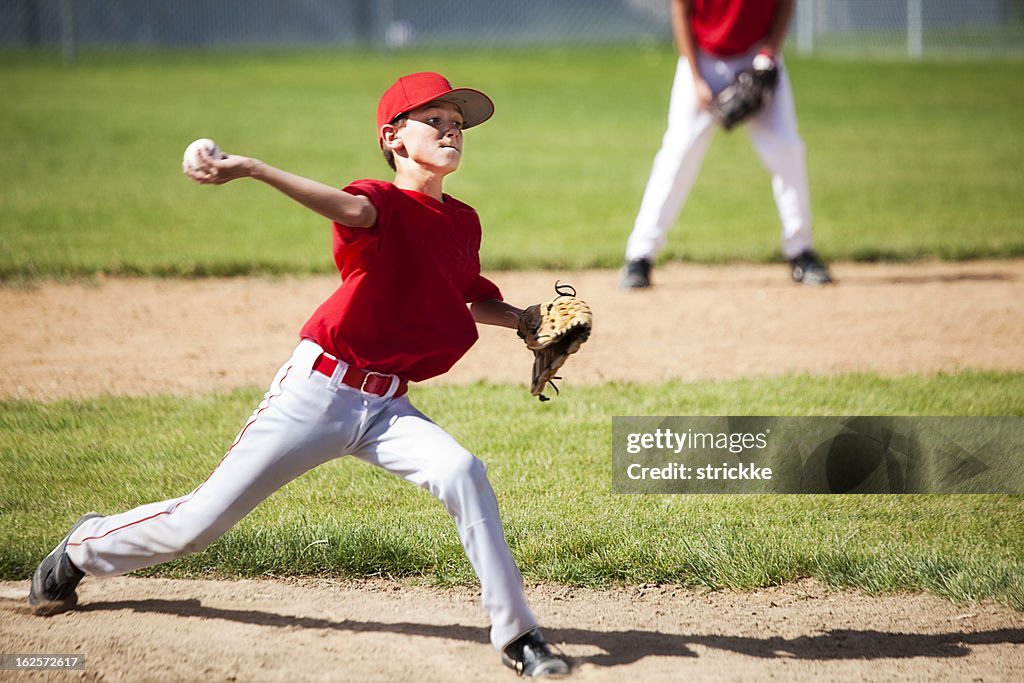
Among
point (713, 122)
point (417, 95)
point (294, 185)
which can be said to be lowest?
point (294, 185)

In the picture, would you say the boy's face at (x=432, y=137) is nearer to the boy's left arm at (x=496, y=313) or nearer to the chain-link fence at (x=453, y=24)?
the boy's left arm at (x=496, y=313)

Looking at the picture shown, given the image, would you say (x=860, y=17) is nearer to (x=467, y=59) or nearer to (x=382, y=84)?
(x=467, y=59)

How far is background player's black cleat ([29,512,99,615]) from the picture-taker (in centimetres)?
363

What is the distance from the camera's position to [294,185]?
117 inches

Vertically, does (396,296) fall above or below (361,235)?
below

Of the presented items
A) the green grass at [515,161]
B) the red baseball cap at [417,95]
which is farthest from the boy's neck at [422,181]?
the green grass at [515,161]

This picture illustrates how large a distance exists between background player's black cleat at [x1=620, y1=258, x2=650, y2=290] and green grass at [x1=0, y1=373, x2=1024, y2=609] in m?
2.00

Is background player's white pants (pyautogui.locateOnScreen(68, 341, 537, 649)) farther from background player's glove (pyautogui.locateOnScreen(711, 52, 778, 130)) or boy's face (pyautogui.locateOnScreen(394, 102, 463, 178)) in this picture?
background player's glove (pyautogui.locateOnScreen(711, 52, 778, 130))

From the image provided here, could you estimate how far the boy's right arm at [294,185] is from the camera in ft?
9.61

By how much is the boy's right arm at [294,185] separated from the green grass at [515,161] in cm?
544

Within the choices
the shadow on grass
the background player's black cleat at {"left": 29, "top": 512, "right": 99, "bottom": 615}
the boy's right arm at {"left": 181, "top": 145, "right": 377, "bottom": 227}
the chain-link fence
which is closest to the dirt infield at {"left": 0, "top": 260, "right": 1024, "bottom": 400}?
the background player's black cleat at {"left": 29, "top": 512, "right": 99, "bottom": 615}

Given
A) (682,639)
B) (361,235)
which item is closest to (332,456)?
(361,235)

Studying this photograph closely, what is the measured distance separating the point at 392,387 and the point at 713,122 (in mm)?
5019

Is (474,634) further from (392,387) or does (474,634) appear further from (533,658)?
(392,387)
